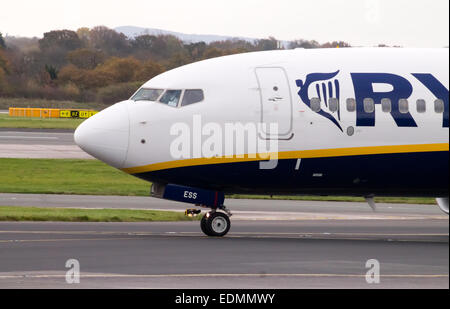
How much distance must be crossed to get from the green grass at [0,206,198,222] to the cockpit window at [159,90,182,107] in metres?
6.01

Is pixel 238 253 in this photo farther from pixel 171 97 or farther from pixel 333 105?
pixel 333 105

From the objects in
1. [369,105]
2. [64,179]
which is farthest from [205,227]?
[64,179]

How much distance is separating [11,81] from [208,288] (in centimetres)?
8772

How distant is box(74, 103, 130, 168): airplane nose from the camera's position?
25.2 metres

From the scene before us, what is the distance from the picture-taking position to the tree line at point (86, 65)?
96125 millimetres

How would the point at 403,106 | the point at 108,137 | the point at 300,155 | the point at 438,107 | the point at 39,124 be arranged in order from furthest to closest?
1. the point at 39,124
2. the point at 438,107
3. the point at 403,106
4. the point at 300,155
5. the point at 108,137

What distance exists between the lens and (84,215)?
30.9 m

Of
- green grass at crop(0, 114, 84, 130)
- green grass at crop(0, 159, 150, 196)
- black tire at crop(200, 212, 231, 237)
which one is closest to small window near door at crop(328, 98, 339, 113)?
black tire at crop(200, 212, 231, 237)

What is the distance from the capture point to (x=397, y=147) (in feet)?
85.4

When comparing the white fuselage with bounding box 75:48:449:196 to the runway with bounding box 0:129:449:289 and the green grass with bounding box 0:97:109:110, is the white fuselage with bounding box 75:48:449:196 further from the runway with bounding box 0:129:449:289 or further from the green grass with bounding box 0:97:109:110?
the green grass with bounding box 0:97:109:110

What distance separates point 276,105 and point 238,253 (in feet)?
16.4

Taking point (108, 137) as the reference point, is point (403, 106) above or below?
above
